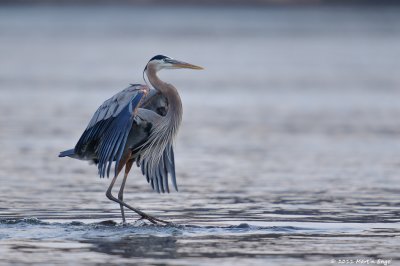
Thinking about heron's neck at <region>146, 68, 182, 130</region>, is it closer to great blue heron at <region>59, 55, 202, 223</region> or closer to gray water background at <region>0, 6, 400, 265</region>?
great blue heron at <region>59, 55, 202, 223</region>

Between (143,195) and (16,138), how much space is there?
5.93 m

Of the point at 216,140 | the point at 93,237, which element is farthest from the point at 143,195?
the point at 216,140

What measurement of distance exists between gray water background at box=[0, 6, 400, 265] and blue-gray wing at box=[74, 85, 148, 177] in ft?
2.20

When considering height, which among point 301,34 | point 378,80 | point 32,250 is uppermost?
point 301,34

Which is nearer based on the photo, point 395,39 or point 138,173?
point 138,173

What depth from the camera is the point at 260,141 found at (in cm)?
2097

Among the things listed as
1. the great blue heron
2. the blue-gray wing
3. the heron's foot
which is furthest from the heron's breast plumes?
the heron's foot

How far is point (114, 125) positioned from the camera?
1324cm

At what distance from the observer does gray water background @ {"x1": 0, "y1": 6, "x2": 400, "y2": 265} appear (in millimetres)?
11750

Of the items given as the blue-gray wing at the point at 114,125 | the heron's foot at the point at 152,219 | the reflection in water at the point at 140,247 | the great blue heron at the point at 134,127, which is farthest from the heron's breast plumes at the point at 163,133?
the reflection in water at the point at 140,247

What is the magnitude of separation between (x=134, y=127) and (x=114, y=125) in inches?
14.7

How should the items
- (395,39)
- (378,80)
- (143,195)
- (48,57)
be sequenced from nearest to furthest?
(143,195) → (378,80) → (48,57) → (395,39)

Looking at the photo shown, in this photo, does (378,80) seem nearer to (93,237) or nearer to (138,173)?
(138,173)

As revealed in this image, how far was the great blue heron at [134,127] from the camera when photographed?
1320 cm
